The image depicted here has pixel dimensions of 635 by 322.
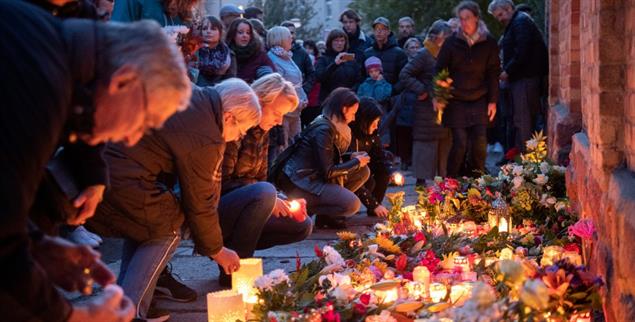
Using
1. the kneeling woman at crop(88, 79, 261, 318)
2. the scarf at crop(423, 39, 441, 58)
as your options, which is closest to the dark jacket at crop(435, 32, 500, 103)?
the scarf at crop(423, 39, 441, 58)

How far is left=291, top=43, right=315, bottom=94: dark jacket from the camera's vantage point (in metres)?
11.1

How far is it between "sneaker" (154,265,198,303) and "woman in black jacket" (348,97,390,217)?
2.49 meters

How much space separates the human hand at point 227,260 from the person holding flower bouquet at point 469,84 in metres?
5.16

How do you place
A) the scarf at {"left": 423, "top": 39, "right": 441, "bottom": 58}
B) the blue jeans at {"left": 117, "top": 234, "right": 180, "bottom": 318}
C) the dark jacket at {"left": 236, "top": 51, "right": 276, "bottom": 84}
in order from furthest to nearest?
the scarf at {"left": 423, "top": 39, "right": 441, "bottom": 58}
the dark jacket at {"left": 236, "top": 51, "right": 276, "bottom": 84}
the blue jeans at {"left": 117, "top": 234, "right": 180, "bottom": 318}

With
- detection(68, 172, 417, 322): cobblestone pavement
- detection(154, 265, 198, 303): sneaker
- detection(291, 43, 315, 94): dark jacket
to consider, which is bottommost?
detection(68, 172, 417, 322): cobblestone pavement

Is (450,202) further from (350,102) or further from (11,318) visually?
(11,318)

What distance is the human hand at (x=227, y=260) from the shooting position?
452 cm

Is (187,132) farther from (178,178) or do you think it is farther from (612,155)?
(612,155)

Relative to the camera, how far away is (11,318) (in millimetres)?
2117

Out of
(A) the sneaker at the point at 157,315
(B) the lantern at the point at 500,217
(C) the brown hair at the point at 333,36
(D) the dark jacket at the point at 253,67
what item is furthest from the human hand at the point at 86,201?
(C) the brown hair at the point at 333,36

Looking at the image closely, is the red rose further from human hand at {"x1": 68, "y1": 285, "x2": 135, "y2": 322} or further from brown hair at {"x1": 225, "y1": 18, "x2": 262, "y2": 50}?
brown hair at {"x1": 225, "y1": 18, "x2": 262, "y2": 50}

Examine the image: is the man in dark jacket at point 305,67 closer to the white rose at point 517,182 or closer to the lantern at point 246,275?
the white rose at point 517,182

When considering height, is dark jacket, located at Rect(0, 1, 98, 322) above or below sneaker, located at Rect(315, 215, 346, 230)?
above

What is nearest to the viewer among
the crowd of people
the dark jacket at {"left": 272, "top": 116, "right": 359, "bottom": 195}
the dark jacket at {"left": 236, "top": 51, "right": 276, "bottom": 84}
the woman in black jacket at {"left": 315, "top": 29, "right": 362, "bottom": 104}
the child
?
the crowd of people
